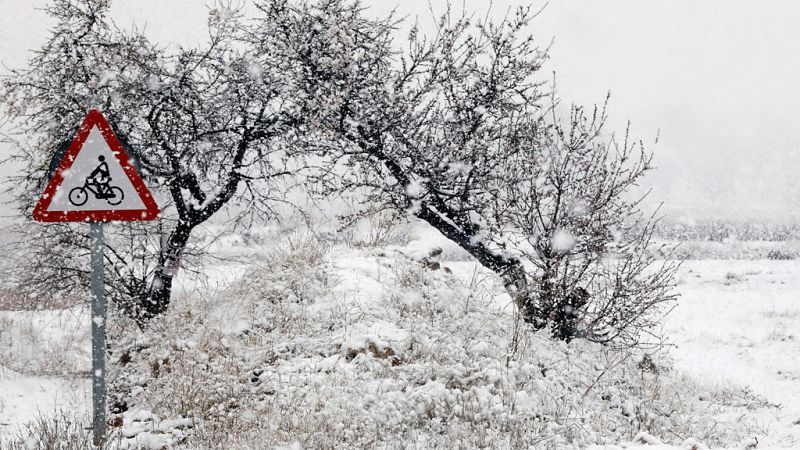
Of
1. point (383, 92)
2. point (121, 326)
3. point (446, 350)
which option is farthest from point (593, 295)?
point (121, 326)

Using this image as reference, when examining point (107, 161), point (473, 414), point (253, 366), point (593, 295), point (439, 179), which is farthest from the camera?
point (439, 179)

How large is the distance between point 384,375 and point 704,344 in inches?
373

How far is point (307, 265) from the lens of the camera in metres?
8.45

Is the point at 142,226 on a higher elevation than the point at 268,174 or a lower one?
lower

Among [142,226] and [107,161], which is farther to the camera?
[142,226]

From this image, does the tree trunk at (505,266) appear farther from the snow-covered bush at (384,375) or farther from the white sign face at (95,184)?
the white sign face at (95,184)

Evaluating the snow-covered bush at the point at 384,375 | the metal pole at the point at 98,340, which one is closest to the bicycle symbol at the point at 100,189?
the metal pole at the point at 98,340

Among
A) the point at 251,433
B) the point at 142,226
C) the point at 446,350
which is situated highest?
the point at 142,226

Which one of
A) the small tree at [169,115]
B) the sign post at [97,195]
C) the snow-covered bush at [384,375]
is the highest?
the small tree at [169,115]

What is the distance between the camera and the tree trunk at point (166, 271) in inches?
334

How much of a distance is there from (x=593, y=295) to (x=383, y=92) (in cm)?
390

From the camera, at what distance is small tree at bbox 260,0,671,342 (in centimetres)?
700

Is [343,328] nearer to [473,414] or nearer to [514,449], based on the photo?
[473,414]

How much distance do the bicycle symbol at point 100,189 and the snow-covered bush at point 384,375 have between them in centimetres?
182
